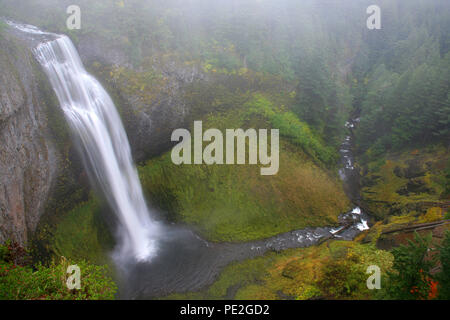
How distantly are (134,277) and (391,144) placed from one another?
101 feet

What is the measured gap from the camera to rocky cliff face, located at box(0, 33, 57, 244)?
58.3 feet

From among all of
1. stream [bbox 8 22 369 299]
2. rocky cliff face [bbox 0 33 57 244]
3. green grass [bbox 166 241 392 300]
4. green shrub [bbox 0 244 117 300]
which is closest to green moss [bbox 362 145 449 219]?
stream [bbox 8 22 369 299]

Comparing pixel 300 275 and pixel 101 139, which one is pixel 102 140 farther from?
pixel 300 275

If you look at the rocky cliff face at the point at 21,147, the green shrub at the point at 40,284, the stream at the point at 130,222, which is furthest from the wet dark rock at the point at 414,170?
the rocky cliff face at the point at 21,147

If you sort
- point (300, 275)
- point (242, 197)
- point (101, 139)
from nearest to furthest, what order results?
point (300, 275) → point (101, 139) → point (242, 197)

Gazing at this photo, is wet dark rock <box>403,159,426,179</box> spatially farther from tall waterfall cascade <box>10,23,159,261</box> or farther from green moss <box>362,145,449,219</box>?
tall waterfall cascade <box>10,23,159,261</box>

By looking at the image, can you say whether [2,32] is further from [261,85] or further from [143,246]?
[261,85]

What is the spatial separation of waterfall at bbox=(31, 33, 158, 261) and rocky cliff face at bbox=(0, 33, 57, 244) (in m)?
1.66

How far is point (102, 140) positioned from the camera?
23.3 meters

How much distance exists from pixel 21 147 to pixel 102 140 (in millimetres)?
5410

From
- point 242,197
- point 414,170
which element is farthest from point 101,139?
point 414,170

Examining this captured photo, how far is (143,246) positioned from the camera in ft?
78.3

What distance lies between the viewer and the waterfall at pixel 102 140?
888 inches

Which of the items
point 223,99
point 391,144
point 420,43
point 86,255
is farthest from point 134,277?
point 420,43
